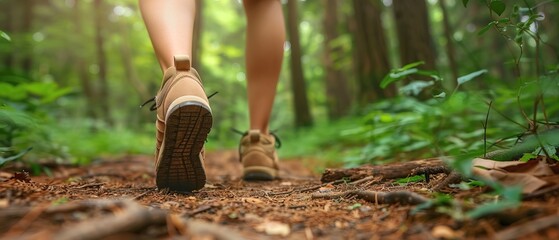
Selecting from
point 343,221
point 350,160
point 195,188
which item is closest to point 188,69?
point 195,188

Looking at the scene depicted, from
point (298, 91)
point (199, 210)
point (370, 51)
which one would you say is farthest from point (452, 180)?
point (298, 91)

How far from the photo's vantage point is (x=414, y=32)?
3770 mm

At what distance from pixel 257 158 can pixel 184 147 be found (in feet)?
2.50

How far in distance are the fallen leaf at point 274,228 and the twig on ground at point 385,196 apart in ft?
1.05

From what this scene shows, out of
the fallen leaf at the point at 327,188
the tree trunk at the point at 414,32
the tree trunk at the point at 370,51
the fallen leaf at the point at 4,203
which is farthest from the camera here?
the tree trunk at the point at 370,51

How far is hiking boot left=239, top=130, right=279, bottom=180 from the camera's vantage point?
7.04 feet

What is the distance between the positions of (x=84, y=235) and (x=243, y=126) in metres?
13.5

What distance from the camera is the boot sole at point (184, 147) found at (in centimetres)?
134

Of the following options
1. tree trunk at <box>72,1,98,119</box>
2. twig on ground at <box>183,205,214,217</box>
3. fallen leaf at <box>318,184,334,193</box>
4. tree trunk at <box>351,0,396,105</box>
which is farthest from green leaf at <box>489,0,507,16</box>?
tree trunk at <box>72,1,98,119</box>

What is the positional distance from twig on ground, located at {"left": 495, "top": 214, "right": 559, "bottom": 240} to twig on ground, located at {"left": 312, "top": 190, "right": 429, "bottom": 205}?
0.73ft

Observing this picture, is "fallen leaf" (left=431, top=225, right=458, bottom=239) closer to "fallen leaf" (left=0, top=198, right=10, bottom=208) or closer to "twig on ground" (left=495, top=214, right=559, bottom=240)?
"twig on ground" (left=495, top=214, right=559, bottom=240)

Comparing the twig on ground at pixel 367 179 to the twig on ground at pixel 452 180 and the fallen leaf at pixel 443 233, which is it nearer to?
the twig on ground at pixel 452 180

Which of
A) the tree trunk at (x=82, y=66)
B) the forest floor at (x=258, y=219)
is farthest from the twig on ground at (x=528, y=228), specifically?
the tree trunk at (x=82, y=66)

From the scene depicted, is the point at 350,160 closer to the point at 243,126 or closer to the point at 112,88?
the point at 243,126
